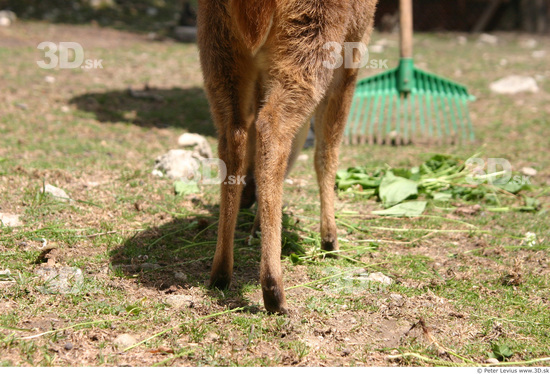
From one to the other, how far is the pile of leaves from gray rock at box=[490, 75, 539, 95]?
4155 millimetres

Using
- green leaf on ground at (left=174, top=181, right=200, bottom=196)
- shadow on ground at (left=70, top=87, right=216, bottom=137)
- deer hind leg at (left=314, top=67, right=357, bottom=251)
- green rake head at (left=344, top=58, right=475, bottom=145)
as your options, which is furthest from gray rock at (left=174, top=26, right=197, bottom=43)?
deer hind leg at (left=314, top=67, right=357, bottom=251)

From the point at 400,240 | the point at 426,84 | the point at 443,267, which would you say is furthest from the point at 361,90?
the point at 443,267

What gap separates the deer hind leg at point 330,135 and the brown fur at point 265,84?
23.0 inches

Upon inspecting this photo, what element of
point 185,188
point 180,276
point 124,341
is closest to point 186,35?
point 185,188

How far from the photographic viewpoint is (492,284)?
3262 mm

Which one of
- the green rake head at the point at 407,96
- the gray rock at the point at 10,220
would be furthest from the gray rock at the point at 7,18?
the gray rock at the point at 10,220

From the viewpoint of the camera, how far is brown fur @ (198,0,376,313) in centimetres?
265

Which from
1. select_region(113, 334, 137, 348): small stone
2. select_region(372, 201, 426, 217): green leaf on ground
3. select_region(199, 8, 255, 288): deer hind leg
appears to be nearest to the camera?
select_region(113, 334, 137, 348): small stone

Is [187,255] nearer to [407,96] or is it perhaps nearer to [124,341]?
[124,341]

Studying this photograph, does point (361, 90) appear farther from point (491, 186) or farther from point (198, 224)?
point (198, 224)

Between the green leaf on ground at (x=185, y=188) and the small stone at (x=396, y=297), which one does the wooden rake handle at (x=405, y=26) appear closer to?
the green leaf on ground at (x=185, y=188)

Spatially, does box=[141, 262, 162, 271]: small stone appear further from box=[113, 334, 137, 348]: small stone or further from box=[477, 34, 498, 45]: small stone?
box=[477, 34, 498, 45]: small stone

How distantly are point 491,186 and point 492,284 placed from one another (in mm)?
1797

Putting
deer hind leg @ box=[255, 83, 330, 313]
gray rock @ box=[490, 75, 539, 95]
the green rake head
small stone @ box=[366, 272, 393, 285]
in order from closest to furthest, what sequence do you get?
deer hind leg @ box=[255, 83, 330, 313]
small stone @ box=[366, 272, 393, 285]
the green rake head
gray rock @ box=[490, 75, 539, 95]
